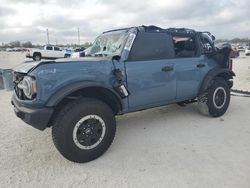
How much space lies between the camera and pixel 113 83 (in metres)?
3.74

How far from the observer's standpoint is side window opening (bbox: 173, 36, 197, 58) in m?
4.75

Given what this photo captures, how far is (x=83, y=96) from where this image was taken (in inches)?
142

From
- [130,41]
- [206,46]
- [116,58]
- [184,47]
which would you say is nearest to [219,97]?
[206,46]

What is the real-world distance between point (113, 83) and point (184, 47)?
6.45 feet

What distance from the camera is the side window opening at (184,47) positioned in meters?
4.75

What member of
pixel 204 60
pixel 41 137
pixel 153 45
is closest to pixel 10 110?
pixel 41 137

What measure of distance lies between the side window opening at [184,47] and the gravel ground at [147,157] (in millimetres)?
1366

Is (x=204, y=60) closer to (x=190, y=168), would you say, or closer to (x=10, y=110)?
(x=190, y=168)

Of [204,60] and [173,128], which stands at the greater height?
[204,60]

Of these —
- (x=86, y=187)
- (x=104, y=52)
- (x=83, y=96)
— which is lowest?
(x=86, y=187)

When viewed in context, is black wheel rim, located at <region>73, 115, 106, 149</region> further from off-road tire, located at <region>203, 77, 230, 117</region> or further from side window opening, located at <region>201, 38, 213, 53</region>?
side window opening, located at <region>201, 38, 213, 53</region>

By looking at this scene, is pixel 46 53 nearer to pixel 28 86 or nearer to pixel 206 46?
pixel 206 46

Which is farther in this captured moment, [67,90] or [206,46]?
[206,46]

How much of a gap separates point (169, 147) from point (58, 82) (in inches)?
76.7
